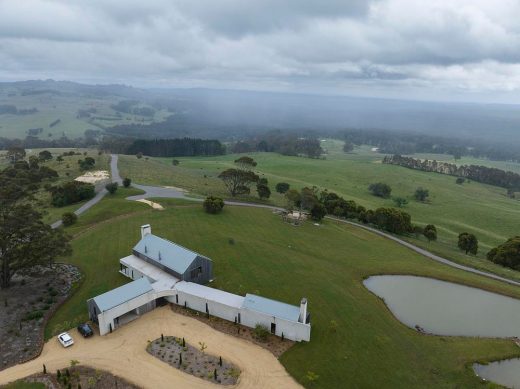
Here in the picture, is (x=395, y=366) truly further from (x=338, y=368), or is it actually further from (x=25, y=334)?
(x=25, y=334)

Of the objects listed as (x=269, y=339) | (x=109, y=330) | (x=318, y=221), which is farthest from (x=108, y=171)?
(x=269, y=339)

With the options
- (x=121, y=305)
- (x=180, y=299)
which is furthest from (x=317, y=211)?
(x=121, y=305)

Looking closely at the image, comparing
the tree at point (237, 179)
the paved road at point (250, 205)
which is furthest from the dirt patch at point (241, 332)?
the tree at point (237, 179)

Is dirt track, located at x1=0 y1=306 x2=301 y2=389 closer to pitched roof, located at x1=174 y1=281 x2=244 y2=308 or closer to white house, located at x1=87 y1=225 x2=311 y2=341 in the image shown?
white house, located at x1=87 y1=225 x2=311 y2=341

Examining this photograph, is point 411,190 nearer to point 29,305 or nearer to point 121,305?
point 121,305

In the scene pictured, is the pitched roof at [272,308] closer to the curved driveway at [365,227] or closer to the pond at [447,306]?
the pond at [447,306]

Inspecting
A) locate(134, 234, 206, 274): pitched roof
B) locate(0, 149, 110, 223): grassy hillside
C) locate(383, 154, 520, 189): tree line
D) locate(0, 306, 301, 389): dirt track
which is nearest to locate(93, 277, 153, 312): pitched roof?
locate(0, 306, 301, 389): dirt track

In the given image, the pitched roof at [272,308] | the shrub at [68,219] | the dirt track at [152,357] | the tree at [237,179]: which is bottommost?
the dirt track at [152,357]
